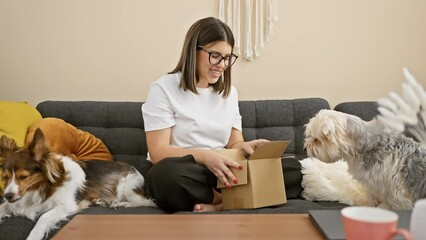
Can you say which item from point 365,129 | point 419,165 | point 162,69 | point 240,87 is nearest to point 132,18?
point 162,69

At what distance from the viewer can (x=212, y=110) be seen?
6.84ft

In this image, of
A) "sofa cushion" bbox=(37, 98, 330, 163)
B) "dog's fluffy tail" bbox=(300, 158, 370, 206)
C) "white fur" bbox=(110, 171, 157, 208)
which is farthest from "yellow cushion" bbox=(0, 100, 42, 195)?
"dog's fluffy tail" bbox=(300, 158, 370, 206)

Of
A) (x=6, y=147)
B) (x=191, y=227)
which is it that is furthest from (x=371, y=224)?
(x=6, y=147)

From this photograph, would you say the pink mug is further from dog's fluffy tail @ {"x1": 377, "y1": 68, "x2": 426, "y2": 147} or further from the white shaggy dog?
the white shaggy dog

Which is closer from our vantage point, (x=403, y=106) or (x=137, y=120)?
(x=403, y=106)

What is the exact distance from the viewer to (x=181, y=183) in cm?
164

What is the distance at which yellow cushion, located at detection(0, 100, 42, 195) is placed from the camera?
212cm

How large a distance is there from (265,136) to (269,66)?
1.90 feet

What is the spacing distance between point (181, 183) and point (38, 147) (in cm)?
69

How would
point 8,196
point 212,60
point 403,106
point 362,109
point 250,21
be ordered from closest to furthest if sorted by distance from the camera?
point 403,106, point 8,196, point 212,60, point 362,109, point 250,21

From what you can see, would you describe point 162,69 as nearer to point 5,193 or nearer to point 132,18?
point 132,18

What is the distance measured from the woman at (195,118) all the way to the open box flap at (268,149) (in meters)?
0.18

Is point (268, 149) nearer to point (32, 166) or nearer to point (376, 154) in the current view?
point (376, 154)

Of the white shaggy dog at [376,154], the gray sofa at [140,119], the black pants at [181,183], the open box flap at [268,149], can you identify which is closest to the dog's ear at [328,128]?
the white shaggy dog at [376,154]
